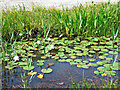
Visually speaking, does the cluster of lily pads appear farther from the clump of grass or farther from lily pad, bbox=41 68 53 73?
the clump of grass

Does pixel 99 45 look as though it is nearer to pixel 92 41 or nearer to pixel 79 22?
pixel 92 41

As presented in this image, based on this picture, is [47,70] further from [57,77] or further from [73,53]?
[73,53]

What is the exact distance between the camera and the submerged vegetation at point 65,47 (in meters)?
1.77

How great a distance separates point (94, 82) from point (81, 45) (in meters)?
0.99

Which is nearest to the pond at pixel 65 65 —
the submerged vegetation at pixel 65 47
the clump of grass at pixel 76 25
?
the submerged vegetation at pixel 65 47

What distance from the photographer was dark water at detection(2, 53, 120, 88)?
1.53m

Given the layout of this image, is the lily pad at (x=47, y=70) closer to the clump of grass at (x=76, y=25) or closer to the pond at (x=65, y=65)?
the pond at (x=65, y=65)

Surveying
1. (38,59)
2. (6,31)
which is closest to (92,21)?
(38,59)

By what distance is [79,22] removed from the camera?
2869 millimetres

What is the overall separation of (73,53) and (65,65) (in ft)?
1.11

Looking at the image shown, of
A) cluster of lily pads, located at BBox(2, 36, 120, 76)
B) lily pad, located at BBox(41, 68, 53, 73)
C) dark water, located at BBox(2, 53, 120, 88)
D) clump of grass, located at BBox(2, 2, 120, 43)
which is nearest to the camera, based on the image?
dark water, located at BBox(2, 53, 120, 88)

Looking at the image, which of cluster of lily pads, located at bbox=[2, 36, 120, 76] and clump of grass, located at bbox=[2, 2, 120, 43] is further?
clump of grass, located at bbox=[2, 2, 120, 43]

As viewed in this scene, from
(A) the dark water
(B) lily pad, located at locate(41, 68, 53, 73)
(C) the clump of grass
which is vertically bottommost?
(A) the dark water

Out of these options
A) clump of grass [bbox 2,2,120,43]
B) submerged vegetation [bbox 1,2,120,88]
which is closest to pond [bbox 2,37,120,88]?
submerged vegetation [bbox 1,2,120,88]
